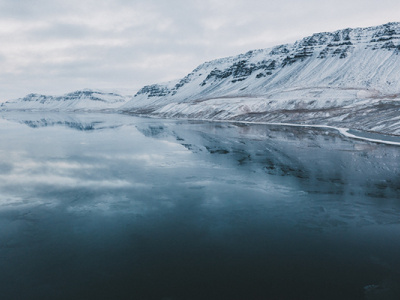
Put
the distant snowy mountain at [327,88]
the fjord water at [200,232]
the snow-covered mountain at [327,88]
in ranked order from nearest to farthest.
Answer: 1. the fjord water at [200,232]
2. the distant snowy mountain at [327,88]
3. the snow-covered mountain at [327,88]

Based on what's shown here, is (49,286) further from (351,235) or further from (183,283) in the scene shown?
(351,235)

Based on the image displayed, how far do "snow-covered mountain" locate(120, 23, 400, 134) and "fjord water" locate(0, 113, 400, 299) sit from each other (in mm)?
37602

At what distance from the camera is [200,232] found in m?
13.4

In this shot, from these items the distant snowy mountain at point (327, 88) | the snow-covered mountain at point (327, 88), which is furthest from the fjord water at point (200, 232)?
the distant snowy mountain at point (327, 88)

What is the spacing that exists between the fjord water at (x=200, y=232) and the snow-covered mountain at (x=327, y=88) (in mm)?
37602

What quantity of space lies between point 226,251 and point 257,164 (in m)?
17.0

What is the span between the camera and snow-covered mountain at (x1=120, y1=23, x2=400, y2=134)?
7106 cm

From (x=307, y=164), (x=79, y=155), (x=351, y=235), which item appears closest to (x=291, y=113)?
(x=307, y=164)

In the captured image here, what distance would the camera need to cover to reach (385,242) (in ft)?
40.2

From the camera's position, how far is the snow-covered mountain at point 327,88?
233 feet

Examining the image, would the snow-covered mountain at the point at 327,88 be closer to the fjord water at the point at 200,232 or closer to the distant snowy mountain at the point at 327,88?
the distant snowy mountain at the point at 327,88

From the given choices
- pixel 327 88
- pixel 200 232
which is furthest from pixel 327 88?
pixel 200 232

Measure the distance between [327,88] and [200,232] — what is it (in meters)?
120

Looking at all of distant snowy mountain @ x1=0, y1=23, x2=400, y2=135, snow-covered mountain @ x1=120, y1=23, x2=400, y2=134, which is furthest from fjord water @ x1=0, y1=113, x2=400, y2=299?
distant snowy mountain @ x1=0, y1=23, x2=400, y2=135
